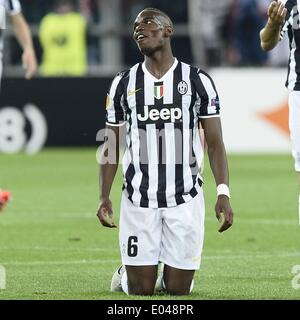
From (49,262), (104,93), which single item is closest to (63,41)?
(104,93)

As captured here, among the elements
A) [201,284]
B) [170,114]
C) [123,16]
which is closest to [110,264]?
[201,284]

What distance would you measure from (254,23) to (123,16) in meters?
2.64

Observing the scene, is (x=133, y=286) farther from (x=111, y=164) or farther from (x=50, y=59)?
(x=50, y=59)

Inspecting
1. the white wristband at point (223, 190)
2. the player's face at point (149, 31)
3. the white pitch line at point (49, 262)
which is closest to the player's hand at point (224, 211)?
the white wristband at point (223, 190)

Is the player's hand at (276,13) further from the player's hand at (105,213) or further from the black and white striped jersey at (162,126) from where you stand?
the player's hand at (105,213)

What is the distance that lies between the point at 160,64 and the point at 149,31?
0.29m

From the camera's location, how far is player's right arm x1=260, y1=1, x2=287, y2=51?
830 centimetres

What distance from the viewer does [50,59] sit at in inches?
919

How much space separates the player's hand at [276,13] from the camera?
8.27 metres

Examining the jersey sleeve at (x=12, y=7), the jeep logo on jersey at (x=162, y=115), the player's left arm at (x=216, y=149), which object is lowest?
the player's left arm at (x=216, y=149)

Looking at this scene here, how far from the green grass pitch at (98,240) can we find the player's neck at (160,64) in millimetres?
1444

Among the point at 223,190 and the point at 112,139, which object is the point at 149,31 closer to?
the point at 112,139

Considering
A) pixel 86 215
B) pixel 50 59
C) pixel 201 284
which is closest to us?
pixel 201 284

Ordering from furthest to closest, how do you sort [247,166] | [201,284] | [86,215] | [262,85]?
[262,85] → [247,166] → [86,215] → [201,284]
